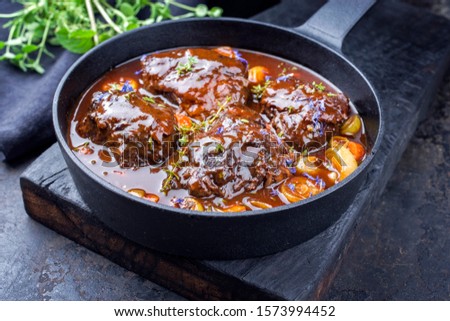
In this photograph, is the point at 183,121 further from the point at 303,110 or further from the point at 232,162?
the point at 303,110

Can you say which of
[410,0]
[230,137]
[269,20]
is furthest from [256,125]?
[410,0]

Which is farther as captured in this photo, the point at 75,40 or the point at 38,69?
the point at 38,69

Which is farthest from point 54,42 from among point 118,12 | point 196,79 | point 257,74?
point 257,74

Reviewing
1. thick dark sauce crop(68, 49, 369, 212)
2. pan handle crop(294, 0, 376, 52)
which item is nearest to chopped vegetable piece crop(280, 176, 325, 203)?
thick dark sauce crop(68, 49, 369, 212)

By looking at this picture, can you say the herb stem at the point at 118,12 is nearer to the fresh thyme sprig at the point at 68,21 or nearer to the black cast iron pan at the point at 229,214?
the fresh thyme sprig at the point at 68,21

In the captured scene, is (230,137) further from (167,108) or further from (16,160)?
(16,160)

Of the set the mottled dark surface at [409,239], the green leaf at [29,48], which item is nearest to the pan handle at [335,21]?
the mottled dark surface at [409,239]
